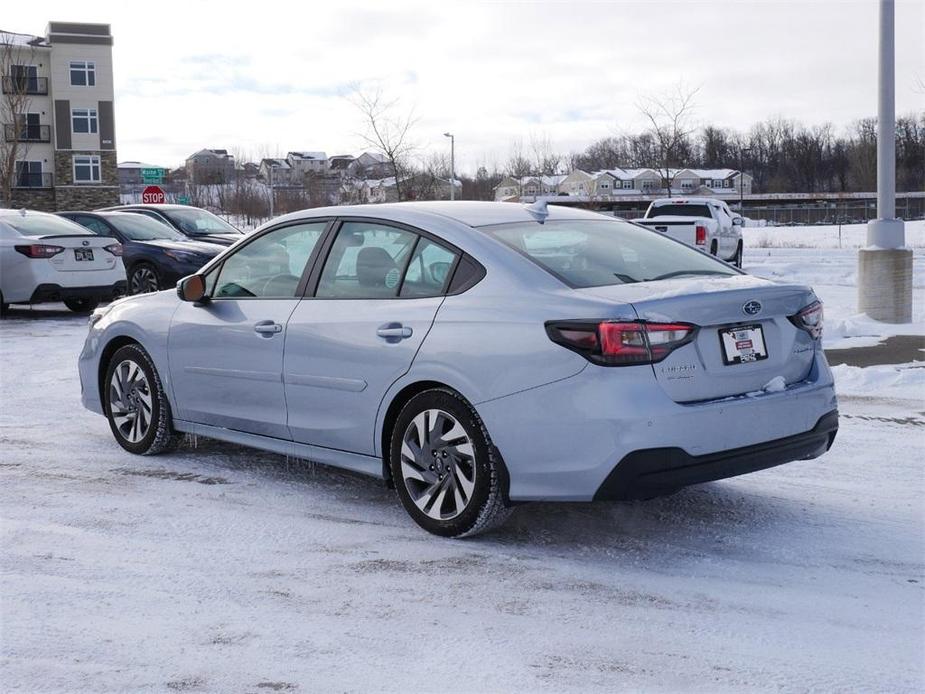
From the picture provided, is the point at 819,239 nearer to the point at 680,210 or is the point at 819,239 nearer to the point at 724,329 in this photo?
the point at 680,210

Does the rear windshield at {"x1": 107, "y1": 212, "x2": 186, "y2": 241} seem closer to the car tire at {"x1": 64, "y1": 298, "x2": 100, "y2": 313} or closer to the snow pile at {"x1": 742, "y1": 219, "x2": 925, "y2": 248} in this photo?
the car tire at {"x1": 64, "y1": 298, "x2": 100, "y2": 313}

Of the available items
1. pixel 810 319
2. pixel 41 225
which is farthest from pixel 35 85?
pixel 810 319

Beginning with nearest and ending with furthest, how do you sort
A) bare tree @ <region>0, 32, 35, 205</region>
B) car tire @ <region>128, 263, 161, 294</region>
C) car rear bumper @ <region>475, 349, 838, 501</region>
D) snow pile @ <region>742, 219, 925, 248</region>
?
car rear bumper @ <region>475, 349, 838, 501</region>
car tire @ <region>128, 263, 161, 294</region>
snow pile @ <region>742, 219, 925, 248</region>
bare tree @ <region>0, 32, 35, 205</region>

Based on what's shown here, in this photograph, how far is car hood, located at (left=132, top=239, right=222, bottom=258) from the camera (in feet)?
53.8

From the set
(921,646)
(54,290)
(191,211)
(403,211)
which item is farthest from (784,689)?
(191,211)

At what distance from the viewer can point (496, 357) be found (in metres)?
4.79

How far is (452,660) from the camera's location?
3801 millimetres

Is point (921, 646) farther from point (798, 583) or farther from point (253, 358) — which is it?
point (253, 358)

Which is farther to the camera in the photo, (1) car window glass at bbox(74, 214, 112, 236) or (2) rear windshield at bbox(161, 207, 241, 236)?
(2) rear windshield at bbox(161, 207, 241, 236)

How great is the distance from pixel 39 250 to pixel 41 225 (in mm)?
786

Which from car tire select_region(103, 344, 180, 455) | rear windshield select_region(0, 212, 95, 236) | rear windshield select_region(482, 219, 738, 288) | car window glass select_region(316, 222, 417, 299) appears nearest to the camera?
rear windshield select_region(482, 219, 738, 288)

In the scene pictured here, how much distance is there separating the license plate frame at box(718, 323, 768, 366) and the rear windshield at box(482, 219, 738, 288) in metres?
0.50

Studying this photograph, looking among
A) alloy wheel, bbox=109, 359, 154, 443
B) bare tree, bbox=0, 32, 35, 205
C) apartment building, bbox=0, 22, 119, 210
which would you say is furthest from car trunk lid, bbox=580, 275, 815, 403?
apartment building, bbox=0, 22, 119, 210

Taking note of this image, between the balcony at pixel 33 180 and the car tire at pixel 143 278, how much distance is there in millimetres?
50347
